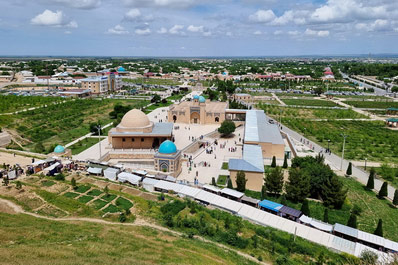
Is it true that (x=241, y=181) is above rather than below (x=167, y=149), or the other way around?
below

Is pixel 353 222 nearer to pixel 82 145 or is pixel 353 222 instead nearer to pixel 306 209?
pixel 306 209

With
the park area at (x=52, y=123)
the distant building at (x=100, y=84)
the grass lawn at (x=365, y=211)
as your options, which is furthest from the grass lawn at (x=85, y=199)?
the distant building at (x=100, y=84)

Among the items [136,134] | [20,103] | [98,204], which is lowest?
[98,204]

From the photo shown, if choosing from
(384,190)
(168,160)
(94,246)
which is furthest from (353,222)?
(94,246)

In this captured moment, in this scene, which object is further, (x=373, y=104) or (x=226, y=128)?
(x=373, y=104)

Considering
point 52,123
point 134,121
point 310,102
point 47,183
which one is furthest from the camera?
point 310,102

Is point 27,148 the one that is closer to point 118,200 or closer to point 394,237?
point 118,200
